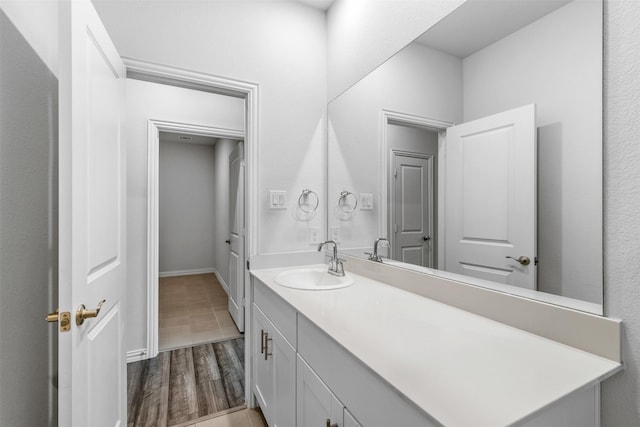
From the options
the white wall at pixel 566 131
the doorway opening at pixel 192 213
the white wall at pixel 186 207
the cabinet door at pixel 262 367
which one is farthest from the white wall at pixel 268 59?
the white wall at pixel 186 207

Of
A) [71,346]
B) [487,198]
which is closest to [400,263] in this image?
[487,198]

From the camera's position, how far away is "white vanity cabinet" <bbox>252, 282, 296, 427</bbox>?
4.04 ft

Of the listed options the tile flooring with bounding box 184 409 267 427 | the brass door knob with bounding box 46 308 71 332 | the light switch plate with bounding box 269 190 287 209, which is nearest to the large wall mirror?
the light switch plate with bounding box 269 190 287 209

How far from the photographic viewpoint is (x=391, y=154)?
1.59 m

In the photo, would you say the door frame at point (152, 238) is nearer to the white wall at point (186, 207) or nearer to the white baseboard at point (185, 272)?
the white wall at point (186, 207)

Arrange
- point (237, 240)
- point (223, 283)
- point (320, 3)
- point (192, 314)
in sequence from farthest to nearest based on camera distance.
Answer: point (223, 283)
point (192, 314)
point (237, 240)
point (320, 3)

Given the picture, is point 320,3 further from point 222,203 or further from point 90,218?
point 222,203

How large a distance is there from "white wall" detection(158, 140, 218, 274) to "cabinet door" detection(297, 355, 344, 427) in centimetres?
451

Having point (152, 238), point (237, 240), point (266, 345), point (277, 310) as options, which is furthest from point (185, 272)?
point (277, 310)

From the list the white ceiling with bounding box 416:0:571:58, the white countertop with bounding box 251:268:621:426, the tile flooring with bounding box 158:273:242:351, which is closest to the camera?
the white countertop with bounding box 251:268:621:426

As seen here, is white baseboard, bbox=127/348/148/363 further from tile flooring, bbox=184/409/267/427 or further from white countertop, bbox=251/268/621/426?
white countertop, bbox=251/268/621/426

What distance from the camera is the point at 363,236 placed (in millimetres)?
1794

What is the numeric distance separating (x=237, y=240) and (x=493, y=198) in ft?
8.85

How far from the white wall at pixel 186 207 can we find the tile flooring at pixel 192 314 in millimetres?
648
